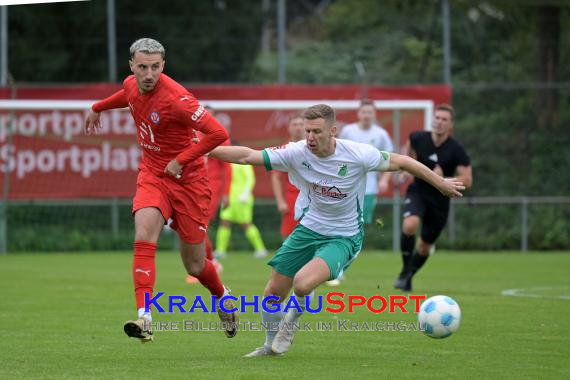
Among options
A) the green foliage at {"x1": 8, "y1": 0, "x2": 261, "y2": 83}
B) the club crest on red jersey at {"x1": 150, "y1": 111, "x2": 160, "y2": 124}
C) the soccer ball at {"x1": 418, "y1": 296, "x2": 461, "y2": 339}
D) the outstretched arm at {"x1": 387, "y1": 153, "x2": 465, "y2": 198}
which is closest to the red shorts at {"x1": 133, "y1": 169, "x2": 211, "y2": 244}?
the club crest on red jersey at {"x1": 150, "y1": 111, "x2": 160, "y2": 124}

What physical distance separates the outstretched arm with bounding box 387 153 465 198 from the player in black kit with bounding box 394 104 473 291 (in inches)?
181

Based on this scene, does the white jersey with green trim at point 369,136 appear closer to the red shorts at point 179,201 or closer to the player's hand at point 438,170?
the player's hand at point 438,170

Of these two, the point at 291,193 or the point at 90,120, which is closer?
the point at 90,120

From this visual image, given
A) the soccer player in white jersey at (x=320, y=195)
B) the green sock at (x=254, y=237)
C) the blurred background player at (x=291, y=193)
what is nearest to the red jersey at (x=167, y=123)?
the soccer player in white jersey at (x=320, y=195)

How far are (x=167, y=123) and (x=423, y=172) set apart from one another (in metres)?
1.98

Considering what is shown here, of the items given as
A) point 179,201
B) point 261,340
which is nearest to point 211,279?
point 261,340

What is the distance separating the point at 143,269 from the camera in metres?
7.84

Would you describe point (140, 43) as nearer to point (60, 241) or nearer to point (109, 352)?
point (109, 352)

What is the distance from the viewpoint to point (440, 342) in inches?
342

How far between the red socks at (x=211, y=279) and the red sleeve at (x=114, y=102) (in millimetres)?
1428

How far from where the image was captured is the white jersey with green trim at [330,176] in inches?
312

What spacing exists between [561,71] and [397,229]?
183 inches

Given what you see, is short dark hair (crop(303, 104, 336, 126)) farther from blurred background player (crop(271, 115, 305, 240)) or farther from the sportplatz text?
blurred background player (crop(271, 115, 305, 240))

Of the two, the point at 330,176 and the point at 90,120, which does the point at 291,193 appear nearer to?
the point at 90,120
